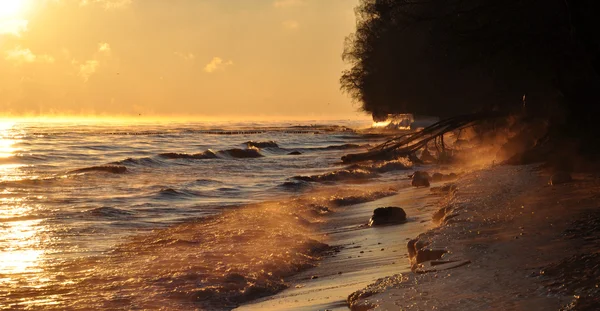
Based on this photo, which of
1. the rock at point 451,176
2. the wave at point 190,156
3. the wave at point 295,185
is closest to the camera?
the rock at point 451,176

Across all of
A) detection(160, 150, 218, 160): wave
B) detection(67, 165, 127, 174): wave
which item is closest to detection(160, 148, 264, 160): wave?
detection(160, 150, 218, 160): wave

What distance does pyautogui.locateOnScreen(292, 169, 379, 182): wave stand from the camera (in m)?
25.5

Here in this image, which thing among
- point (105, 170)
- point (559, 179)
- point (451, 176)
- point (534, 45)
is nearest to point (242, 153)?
point (105, 170)

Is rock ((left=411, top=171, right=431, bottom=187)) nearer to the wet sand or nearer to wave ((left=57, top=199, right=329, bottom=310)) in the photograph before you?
the wet sand

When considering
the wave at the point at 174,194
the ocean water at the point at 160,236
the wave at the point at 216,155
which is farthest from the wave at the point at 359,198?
the wave at the point at 216,155

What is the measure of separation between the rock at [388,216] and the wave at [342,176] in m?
12.1

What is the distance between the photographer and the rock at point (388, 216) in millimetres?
12594

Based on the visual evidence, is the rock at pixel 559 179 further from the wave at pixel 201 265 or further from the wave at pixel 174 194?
the wave at pixel 174 194

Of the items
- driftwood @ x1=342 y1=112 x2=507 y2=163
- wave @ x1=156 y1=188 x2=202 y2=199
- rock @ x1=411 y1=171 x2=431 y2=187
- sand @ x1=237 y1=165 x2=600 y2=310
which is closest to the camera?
sand @ x1=237 y1=165 x2=600 y2=310

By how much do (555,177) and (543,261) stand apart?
4758mm

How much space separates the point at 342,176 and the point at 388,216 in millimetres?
13456

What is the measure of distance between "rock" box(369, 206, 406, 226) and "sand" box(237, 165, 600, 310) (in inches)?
12.2

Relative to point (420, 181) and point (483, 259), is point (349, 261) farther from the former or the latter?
point (420, 181)

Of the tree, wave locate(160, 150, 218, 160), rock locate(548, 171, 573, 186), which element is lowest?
wave locate(160, 150, 218, 160)
